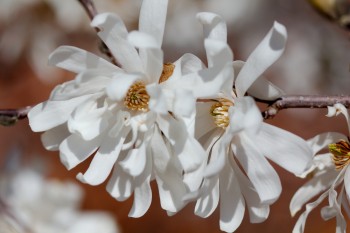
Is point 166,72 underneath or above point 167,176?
above

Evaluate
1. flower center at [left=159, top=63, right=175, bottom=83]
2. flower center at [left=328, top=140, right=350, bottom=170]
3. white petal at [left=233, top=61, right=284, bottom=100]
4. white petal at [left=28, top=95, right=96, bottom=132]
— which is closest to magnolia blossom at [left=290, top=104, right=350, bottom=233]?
flower center at [left=328, top=140, right=350, bottom=170]

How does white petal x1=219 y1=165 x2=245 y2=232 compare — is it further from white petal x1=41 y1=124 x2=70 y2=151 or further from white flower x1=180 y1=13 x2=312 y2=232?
white petal x1=41 y1=124 x2=70 y2=151

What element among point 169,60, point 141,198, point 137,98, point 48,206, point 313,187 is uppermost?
point 137,98

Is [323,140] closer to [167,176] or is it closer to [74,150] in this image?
[167,176]

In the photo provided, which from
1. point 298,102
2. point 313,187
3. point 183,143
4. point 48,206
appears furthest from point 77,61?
point 48,206

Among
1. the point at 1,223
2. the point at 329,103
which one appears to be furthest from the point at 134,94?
the point at 1,223

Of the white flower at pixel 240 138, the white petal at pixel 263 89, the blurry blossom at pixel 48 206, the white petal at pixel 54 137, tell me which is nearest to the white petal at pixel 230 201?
the white flower at pixel 240 138

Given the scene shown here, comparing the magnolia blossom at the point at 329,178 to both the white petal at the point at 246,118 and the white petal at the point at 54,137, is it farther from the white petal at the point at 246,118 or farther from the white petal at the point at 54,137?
the white petal at the point at 54,137
